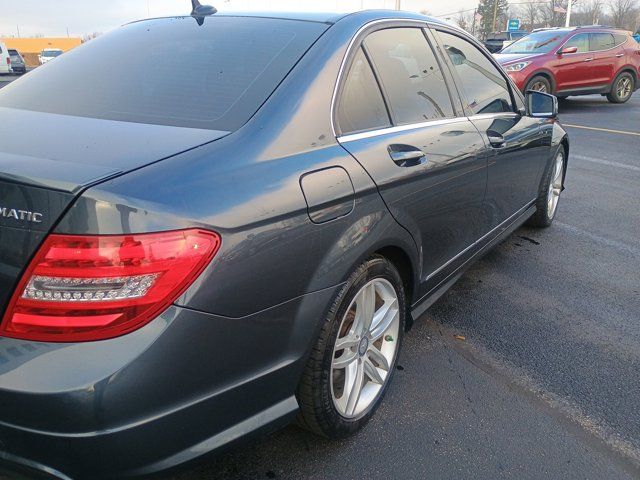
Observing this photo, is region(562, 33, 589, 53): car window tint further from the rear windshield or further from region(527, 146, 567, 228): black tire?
the rear windshield

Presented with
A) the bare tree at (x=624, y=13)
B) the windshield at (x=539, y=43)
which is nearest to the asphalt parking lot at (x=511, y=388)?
the windshield at (x=539, y=43)

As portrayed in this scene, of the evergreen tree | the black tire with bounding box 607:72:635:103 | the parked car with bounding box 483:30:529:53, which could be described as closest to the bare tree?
the evergreen tree

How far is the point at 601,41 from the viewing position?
13398mm

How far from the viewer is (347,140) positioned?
2.10 m

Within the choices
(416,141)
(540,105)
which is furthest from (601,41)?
(416,141)

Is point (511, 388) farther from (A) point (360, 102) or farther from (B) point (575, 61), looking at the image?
(B) point (575, 61)

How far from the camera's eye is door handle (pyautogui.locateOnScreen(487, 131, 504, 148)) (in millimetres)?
3227

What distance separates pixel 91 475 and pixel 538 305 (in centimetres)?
289

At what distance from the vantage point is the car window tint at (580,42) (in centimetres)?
1288

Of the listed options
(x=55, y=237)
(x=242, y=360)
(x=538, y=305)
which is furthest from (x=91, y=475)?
(x=538, y=305)

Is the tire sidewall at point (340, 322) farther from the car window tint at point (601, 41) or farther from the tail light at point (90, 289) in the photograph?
the car window tint at point (601, 41)

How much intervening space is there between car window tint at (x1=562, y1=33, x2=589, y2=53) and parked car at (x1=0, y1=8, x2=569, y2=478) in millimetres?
11651

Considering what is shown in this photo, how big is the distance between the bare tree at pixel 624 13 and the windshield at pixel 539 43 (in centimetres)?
6825

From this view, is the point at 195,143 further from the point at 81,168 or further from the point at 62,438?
the point at 62,438
